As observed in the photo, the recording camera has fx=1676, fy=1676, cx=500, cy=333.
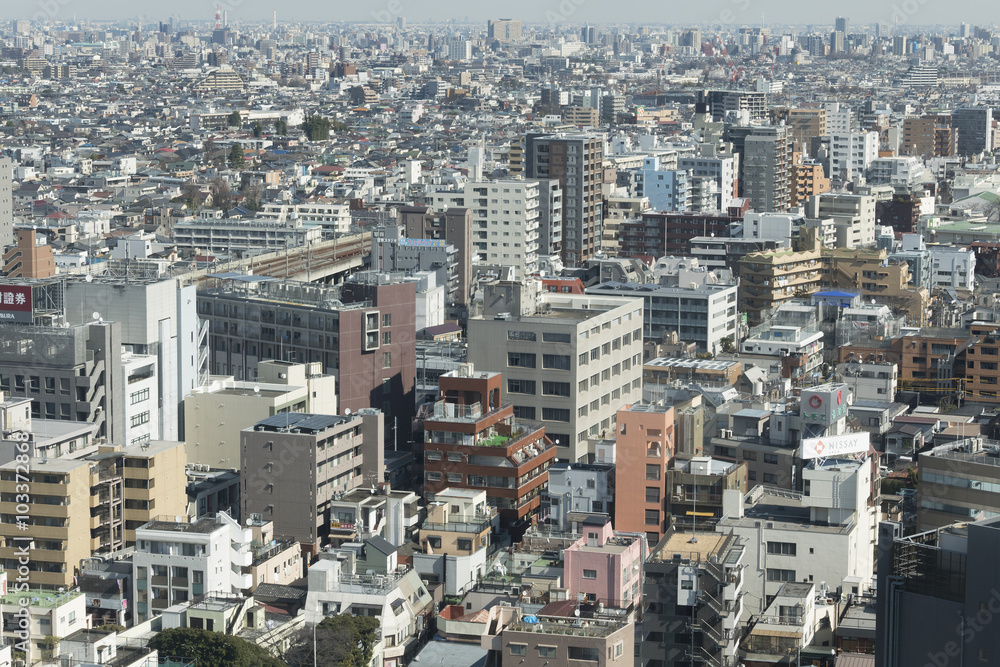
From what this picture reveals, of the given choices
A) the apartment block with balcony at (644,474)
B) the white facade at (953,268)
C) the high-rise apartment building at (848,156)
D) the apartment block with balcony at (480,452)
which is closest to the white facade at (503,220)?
the white facade at (953,268)

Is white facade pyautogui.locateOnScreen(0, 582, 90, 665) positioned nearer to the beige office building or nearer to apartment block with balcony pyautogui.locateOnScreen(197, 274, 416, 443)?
the beige office building

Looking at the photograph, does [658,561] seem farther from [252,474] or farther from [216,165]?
[216,165]

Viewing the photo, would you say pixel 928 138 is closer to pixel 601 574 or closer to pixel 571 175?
pixel 571 175

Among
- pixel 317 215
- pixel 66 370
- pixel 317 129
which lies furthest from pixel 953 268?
pixel 317 129

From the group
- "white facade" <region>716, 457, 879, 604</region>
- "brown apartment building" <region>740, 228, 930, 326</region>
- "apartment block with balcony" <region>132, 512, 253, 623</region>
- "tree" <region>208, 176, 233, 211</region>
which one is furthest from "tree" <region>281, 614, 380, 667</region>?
"tree" <region>208, 176, 233, 211</region>

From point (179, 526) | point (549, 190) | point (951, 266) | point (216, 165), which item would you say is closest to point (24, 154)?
point (216, 165)
